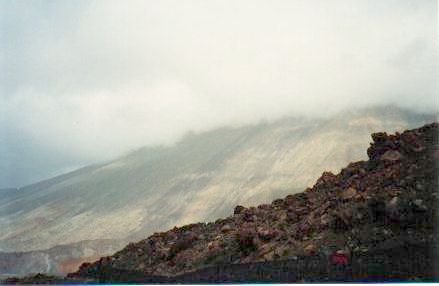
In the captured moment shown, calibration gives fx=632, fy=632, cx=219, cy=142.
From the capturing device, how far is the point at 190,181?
298 feet

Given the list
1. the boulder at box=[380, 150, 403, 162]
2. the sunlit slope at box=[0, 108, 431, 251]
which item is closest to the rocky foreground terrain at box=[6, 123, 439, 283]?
the boulder at box=[380, 150, 403, 162]

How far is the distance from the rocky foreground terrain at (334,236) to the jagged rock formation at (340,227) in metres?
0.03

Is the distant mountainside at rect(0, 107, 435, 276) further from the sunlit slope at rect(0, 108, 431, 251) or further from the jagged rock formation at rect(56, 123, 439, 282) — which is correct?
the jagged rock formation at rect(56, 123, 439, 282)

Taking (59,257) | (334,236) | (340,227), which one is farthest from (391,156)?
(59,257)

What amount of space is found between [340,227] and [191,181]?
2789 inches

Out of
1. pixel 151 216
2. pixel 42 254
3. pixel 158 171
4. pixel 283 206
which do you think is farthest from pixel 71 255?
pixel 283 206

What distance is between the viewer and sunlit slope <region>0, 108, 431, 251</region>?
3302 inches

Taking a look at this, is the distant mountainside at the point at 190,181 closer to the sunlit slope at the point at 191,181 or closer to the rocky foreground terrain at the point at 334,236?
the sunlit slope at the point at 191,181

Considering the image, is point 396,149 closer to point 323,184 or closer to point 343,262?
point 323,184

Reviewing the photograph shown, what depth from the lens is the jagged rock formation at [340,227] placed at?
1884 cm

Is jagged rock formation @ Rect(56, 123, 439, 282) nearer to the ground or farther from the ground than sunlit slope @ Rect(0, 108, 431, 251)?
nearer to the ground

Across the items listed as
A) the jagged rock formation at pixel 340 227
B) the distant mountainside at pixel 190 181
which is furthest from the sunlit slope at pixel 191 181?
the jagged rock formation at pixel 340 227

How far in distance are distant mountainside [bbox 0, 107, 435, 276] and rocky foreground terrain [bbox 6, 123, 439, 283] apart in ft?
179

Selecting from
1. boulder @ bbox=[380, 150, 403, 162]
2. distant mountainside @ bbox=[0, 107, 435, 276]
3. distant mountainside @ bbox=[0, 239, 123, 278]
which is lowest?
boulder @ bbox=[380, 150, 403, 162]
